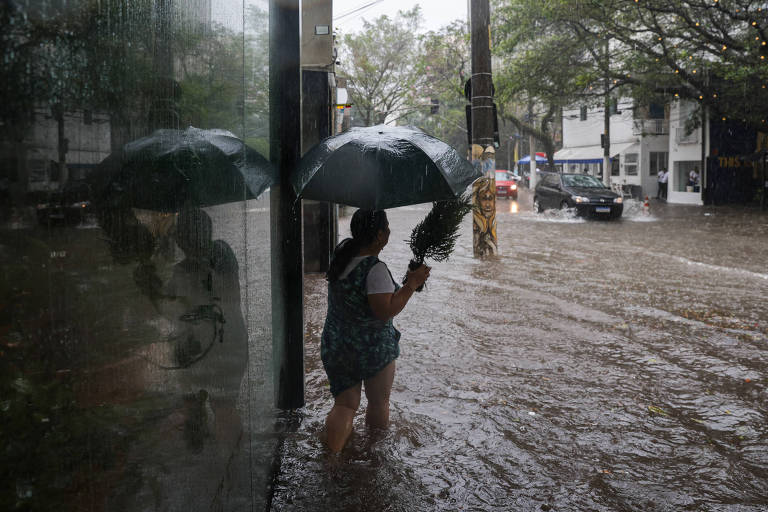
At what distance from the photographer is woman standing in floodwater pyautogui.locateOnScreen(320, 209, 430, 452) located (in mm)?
3486

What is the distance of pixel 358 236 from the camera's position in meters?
3.58

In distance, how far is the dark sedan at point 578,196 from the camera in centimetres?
2262

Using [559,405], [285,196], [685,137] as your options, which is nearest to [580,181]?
[685,137]

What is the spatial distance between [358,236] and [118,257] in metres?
2.20

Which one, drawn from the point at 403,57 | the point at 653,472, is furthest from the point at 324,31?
the point at 403,57

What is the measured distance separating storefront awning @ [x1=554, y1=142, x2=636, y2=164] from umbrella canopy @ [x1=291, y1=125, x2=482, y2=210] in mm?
37504

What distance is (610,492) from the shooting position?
3.59 meters

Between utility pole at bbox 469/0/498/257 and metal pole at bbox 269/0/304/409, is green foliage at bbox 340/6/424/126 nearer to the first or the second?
utility pole at bbox 469/0/498/257

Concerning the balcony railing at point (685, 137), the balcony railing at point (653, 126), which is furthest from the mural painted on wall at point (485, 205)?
the balcony railing at point (653, 126)

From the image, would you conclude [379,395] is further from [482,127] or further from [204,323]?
[482,127]

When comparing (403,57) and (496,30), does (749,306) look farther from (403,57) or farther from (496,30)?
(403,57)

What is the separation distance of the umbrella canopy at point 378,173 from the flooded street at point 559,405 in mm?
1476

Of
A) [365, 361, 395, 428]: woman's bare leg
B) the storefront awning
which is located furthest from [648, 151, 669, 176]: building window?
[365, 361, 395, 428]: woman's bare leg

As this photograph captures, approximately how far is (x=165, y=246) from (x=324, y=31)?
9.62m
